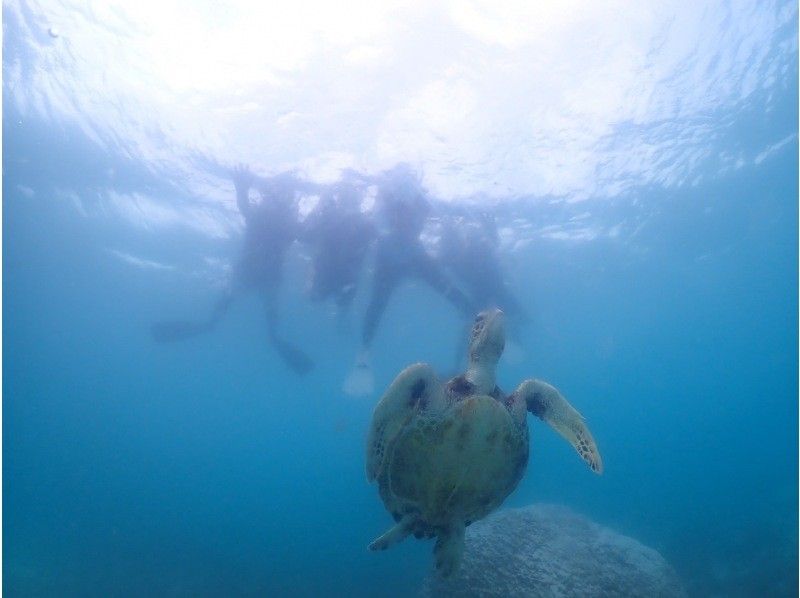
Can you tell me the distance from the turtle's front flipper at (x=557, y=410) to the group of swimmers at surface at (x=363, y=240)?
9.38 meters

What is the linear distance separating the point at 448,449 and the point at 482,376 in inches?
36.8

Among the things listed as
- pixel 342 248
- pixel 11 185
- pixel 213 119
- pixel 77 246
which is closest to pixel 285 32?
pixel 213 119

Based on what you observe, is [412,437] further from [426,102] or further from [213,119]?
[213,119]

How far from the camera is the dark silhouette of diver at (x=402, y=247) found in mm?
13805

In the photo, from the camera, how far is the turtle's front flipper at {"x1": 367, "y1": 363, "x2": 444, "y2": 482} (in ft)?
15.8

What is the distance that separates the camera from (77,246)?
66.7ft

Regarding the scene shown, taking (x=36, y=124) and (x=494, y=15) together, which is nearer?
(x=494, y=15)

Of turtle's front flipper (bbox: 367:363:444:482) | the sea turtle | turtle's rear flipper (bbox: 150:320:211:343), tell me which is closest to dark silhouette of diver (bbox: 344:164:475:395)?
turtle's rear flipper (bbox: 150:320:211:343)

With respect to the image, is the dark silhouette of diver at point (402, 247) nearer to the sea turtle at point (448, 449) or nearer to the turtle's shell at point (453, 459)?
the sea turtle at point (448, 449)

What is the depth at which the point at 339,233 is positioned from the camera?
14.4m

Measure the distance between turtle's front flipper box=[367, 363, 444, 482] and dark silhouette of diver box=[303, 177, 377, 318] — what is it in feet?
32.0

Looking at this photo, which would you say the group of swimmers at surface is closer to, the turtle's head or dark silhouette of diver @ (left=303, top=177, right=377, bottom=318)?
dark silhouette of diver @ (left=303, top=177, right=377, bottom=318)

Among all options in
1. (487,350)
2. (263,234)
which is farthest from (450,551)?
(263,234)

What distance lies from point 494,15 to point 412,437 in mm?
9567
